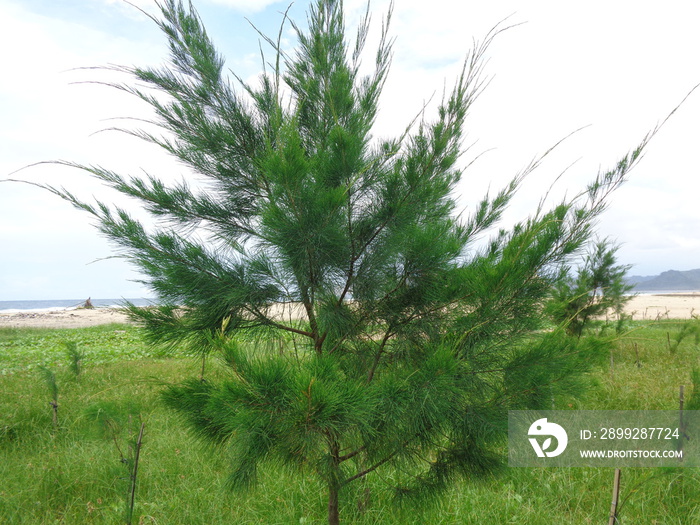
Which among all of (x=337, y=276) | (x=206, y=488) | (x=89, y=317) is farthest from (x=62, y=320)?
(x=337, y=276)

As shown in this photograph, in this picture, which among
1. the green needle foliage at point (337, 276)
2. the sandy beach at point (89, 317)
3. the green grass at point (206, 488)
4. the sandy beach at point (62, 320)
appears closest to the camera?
the green needle foliage at point (337, 276)

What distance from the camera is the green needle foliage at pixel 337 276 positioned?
1.81 m

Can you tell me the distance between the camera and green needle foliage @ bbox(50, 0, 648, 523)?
1.81 metres

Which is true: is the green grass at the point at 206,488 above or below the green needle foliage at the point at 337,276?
below

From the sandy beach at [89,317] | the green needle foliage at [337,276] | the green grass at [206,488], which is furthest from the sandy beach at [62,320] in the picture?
the green needle foliage at [337,276]

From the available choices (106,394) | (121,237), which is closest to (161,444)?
(106,394)

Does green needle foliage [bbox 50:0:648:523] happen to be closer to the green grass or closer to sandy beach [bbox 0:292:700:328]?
the green grass

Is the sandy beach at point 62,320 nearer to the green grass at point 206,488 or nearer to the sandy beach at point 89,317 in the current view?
the sandy beach at point 89,317

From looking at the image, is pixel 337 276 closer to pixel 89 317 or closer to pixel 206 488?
pixel 206 488

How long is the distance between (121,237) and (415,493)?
2242 millimetres

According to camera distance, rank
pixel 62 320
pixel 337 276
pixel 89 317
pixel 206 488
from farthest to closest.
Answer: pixel 89 317, pixel 62 320, pixel 206 488, pixel 337 276

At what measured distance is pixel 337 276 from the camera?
2.32m

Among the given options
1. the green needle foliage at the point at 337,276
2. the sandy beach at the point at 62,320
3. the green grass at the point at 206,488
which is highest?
the green needle foliage at the point at 337,276

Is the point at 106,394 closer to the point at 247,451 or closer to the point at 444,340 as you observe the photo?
the point at 247,451
